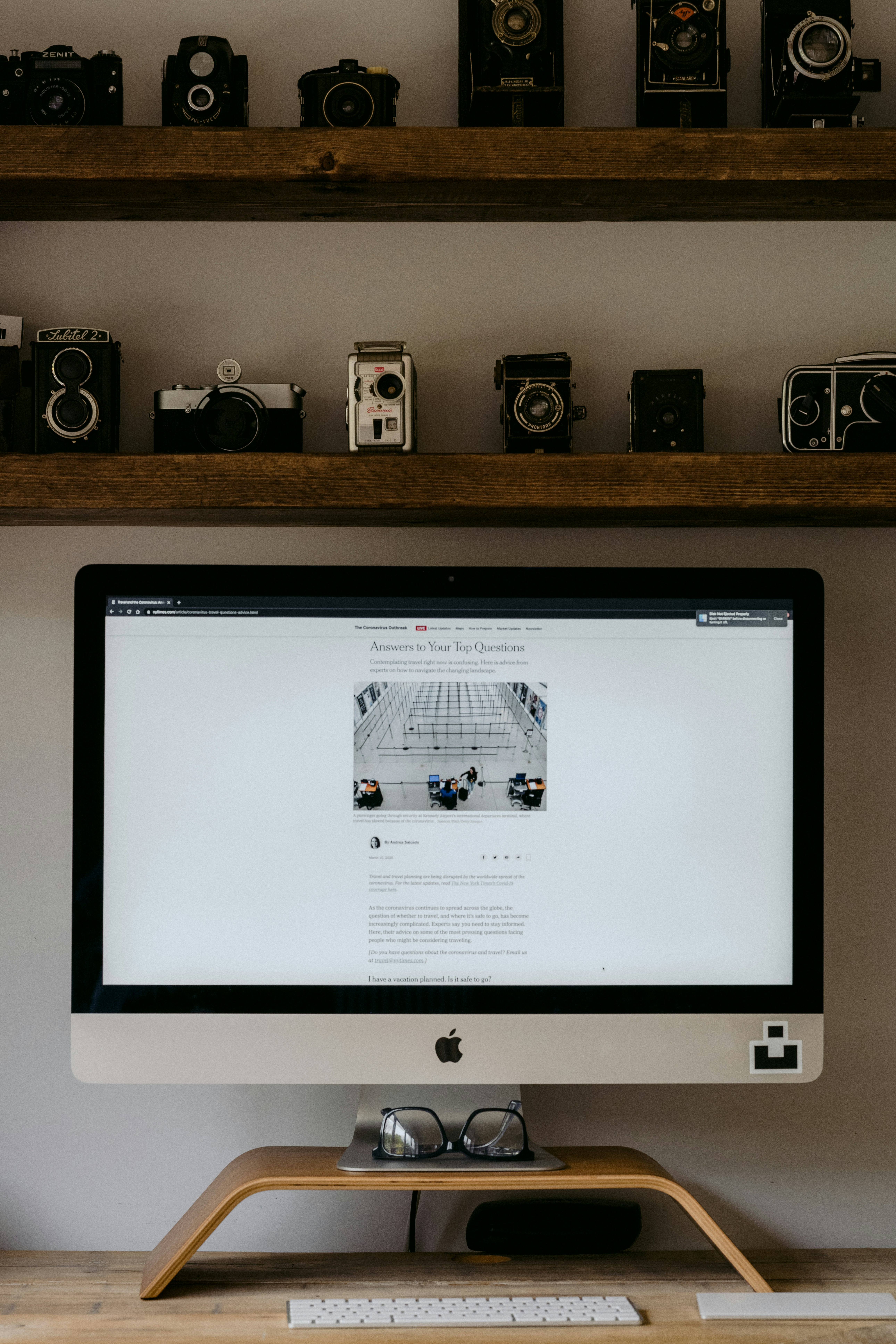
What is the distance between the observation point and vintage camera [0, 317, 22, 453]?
1136mm

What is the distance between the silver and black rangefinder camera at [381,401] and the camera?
109 centimetres

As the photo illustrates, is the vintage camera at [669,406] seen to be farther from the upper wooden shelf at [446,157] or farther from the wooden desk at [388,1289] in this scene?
the wooden desk at [388,1289]

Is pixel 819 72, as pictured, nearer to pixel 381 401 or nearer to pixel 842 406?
pixel 842 406

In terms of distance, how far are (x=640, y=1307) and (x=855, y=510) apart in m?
0.82

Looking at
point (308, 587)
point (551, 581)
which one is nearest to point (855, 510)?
point (551, 581)

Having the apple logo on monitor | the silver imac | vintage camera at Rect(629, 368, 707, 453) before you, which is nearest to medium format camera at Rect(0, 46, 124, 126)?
the silver imac

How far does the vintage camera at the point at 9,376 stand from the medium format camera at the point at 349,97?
0.42m

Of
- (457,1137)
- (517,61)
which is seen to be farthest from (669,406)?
(457,1137)

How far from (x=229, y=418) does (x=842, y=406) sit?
0.67 meters

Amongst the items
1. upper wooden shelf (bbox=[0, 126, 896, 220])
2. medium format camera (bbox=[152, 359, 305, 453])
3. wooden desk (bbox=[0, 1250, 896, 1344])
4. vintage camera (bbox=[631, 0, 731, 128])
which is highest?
vintage camera (bbox=[631, 0, 731, 128])

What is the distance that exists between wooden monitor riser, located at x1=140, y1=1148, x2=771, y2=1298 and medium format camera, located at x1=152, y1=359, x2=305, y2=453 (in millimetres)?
749

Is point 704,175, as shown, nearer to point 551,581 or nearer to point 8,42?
point 551,581

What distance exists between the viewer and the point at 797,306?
1.24 meters

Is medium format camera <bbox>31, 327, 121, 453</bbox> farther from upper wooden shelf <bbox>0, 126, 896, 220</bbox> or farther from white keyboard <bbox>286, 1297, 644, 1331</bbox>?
white keyboard <bbox>286, 1297, 644, 1331</bbox>
